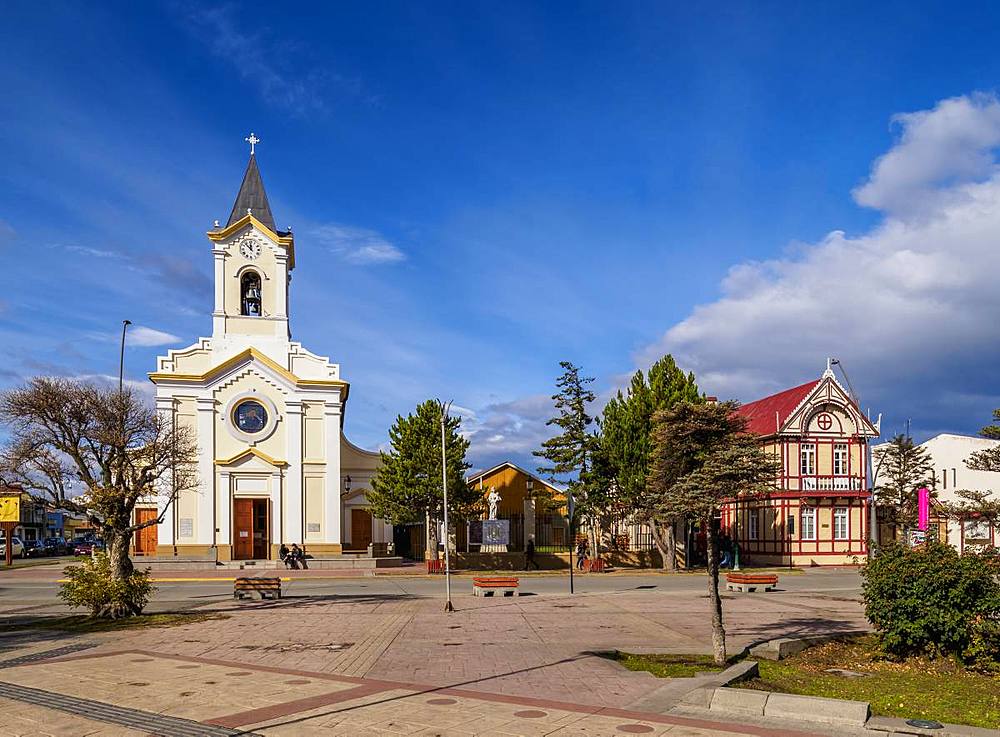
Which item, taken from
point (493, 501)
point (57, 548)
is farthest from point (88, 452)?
point (57, 548)

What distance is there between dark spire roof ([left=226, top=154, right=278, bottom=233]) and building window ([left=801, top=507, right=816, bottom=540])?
1251 inches

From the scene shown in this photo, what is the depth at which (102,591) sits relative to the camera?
2097cm

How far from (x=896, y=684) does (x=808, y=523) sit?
3726 centimetres

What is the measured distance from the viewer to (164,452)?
23375mm

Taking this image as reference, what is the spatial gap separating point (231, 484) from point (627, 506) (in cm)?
1941

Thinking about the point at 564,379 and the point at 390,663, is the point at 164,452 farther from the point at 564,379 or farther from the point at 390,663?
the point at 564,379

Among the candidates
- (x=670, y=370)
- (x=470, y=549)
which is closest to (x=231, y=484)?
(x=470, y=549)

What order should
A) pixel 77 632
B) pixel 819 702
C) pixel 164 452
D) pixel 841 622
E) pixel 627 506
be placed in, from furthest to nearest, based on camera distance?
pixel 627 506 → pixel 164 452 → pixel 841 622 → pixel 77 632 → pixel 819 702

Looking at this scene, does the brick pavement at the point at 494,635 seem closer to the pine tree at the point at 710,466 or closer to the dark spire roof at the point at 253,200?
the pine tree at the point at 710,466

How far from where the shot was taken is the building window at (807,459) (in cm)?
4816

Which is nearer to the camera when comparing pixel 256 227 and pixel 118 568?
pixel 118 568

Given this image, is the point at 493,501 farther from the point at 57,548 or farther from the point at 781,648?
the point at 57,548

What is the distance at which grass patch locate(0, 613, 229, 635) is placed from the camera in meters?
19.8

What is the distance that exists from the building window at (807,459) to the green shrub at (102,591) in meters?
36.2
